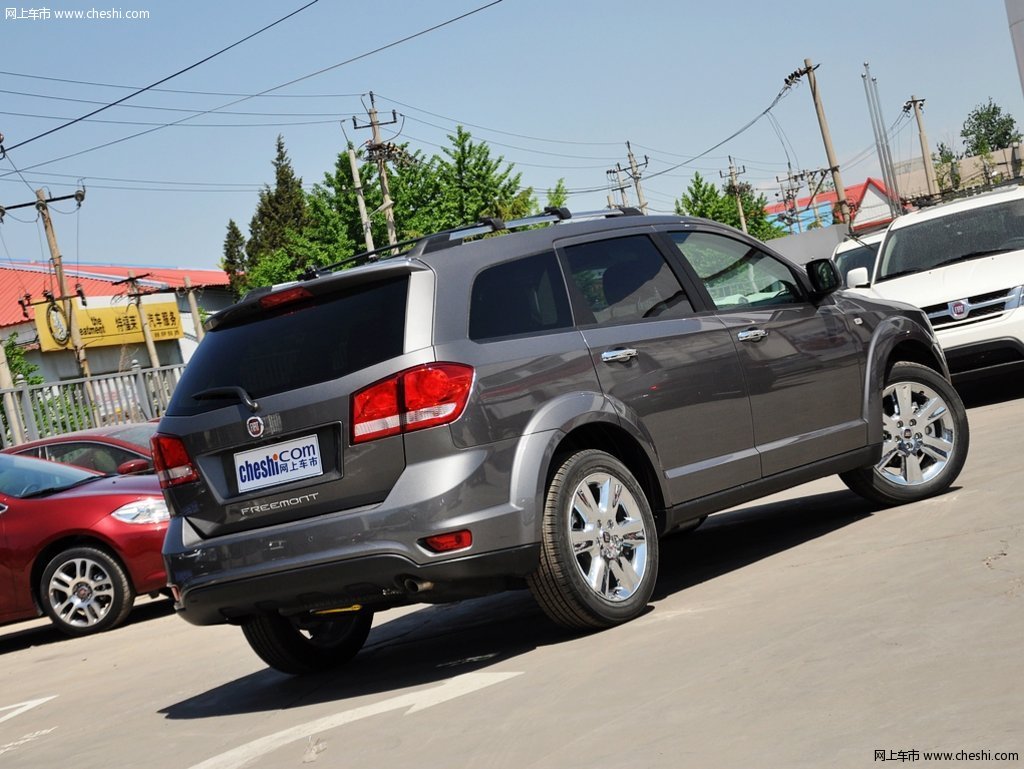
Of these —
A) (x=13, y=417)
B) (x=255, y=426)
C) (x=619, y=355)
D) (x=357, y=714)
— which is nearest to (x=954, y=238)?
(x=619, y=355)

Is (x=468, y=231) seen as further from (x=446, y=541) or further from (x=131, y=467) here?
(x=131, y=467)

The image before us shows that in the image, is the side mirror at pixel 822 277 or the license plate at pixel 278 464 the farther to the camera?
the side mirror at pixel 822 277

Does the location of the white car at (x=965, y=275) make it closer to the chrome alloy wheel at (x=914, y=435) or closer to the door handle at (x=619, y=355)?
the chrome alloy wheel at (x=914, y=435)

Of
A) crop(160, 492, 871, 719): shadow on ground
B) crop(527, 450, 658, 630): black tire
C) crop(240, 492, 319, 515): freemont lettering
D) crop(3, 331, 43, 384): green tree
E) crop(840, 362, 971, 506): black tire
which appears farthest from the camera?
crop(3, 331, 43, 384): green tree

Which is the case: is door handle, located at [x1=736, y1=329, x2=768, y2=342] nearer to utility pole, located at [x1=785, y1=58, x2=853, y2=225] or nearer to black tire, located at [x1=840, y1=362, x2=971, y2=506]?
black tire, located at [x1=840, y1=362, x2=971, y2=506]

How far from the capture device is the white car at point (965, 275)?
39.6 feet

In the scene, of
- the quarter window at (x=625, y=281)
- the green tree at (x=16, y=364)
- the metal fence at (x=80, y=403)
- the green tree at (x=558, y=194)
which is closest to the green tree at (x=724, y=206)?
the green tree at (x=558, y=194)

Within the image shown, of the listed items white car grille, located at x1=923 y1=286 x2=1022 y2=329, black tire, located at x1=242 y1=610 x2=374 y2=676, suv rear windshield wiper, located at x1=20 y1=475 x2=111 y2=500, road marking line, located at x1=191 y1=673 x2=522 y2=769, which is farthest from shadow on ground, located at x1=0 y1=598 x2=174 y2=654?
white car grille, located at x1=923 y1=286 x2=1022 y2=329

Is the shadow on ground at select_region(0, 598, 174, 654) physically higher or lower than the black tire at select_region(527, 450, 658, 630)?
lower

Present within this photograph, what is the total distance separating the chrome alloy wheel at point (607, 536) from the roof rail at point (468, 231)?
1.20 meters

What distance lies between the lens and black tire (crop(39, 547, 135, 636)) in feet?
36.1

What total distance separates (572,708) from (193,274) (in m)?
83.6

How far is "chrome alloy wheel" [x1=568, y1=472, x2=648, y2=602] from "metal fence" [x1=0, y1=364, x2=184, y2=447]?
48.9 feet

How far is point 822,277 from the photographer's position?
761 centimetres
